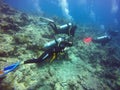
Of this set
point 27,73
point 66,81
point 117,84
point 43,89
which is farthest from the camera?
point 117,84

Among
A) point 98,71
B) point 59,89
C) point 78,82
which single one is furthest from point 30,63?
point 98,71

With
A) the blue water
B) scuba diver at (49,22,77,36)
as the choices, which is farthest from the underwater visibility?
the blue water

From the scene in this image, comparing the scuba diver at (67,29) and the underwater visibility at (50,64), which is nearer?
the underwater visibility at (50,64)

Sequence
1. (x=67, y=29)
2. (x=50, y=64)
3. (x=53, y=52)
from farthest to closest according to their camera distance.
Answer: (x=67, y=29), (x=50, y=64), (x=53, y=52)

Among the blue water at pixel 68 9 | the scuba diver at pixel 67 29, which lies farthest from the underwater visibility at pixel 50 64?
the blue water at pixel 68 9

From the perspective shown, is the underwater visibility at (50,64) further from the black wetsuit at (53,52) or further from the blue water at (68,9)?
the blue water at (68,9)

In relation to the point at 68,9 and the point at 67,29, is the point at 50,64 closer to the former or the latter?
the point at 67,29

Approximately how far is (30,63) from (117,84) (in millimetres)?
4139

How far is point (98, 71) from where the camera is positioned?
23.9 ft

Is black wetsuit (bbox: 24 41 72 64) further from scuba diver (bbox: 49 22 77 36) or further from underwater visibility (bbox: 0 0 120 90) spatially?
scuba diver (bbox: 49 22 77 36)

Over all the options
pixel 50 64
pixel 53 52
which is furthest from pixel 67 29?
pixel 53 52

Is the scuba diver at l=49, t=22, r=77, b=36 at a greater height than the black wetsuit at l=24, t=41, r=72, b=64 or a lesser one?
greater

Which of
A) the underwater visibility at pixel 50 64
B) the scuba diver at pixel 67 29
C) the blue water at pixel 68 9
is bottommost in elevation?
the underwater visibility at pixel 50 64

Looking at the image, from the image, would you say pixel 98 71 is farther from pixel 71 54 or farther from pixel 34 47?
pixel 34 47
